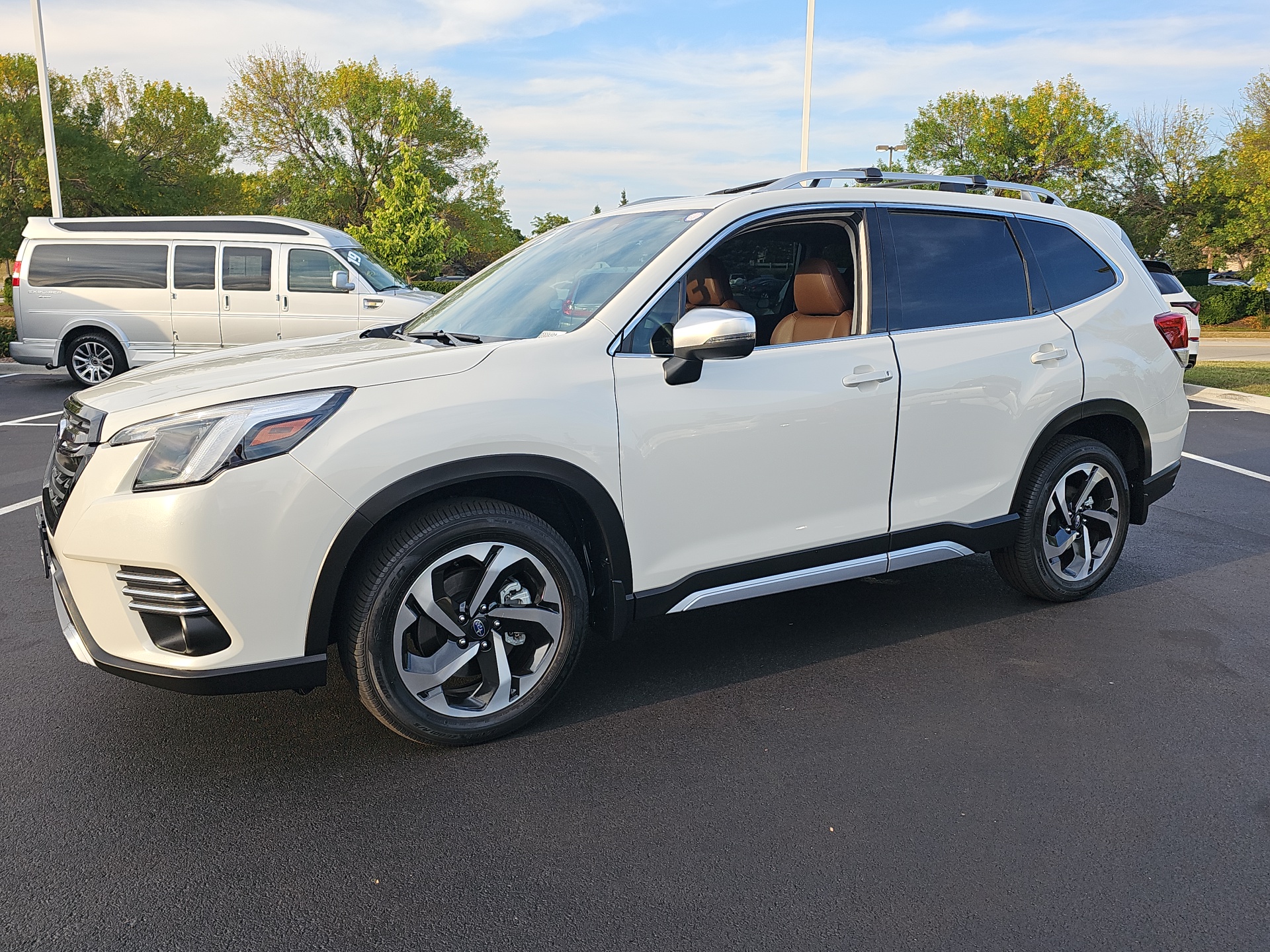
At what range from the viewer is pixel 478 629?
329 cm

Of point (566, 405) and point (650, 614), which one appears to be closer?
point (566, 405)

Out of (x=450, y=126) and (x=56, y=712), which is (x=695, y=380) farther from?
(x=450, y=126)

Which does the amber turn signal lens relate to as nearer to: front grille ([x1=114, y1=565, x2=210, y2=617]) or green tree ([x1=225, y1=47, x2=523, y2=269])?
front grille ([x1=114, y1=565, x2=210, y2=617])

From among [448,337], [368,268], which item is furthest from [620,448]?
[368,268]

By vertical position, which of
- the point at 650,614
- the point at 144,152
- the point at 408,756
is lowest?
the point at 408,756

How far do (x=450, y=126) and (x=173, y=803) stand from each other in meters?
49.9

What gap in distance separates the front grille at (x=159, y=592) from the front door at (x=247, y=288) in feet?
37.0

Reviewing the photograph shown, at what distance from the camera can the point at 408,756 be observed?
3.31 meters

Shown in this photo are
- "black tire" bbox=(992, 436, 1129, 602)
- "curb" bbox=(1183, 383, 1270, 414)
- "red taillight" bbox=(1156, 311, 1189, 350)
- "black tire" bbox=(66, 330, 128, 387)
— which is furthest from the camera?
"black tire" bbox=(66, 330, 128, 387)

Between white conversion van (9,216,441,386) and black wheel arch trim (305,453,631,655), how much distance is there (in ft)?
34.2

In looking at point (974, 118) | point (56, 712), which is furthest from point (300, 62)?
point (56, 712)

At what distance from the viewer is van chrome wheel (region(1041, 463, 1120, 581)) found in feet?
15.4

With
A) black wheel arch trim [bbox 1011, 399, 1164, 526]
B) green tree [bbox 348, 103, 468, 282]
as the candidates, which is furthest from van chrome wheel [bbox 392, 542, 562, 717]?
green tree [bbox 348, 103, 468, 282]

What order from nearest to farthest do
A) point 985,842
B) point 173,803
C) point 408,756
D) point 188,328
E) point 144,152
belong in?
1. point 985,842
2. point 173,803
3. point 408,756
4. point 188,328
5. point 144,152
